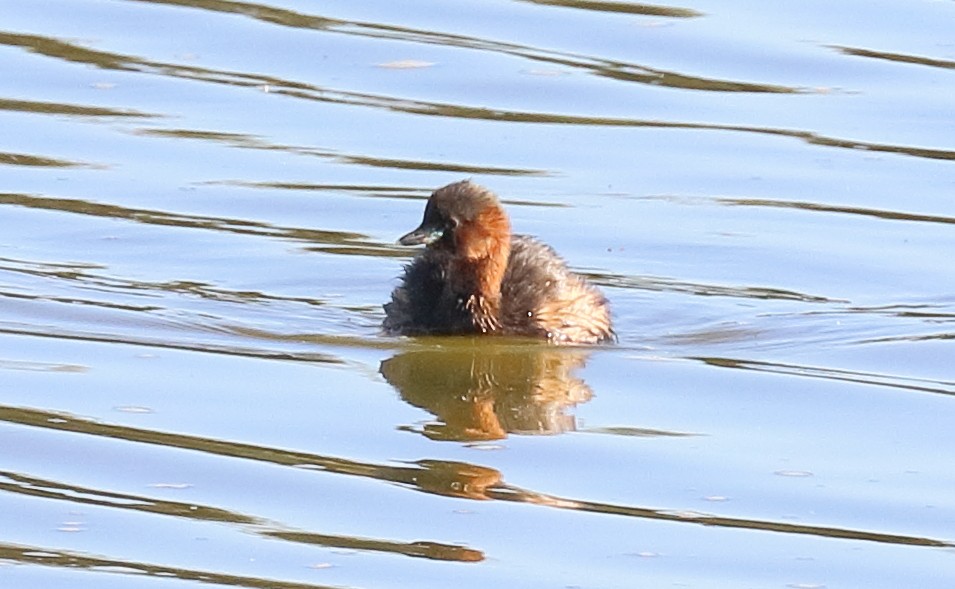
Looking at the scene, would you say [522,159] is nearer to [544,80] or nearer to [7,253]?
[544,80]

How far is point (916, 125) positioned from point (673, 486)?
22.4ft

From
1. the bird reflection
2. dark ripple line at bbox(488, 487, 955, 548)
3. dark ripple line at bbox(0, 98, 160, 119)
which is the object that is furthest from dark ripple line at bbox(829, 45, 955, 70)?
dark ripple line at bbox(488, 487, 955, 548)

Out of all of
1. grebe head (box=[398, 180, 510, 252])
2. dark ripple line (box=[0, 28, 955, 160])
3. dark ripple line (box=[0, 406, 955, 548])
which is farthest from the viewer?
dark ripple line (box=[0, 28, 955, 160])

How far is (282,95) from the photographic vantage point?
15102 millimetres

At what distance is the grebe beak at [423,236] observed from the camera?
1116 cm

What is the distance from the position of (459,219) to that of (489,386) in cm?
136

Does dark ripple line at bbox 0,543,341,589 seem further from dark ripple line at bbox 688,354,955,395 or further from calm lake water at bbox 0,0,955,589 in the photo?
dark ripple line at bbox 688,354,955,395

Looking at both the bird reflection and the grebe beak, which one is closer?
the bird reflection

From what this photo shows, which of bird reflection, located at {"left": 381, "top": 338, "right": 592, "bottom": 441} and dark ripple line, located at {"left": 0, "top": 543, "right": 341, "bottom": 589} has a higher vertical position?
bird reflection, located at {"left": 381, "top": 338, "right": 592, "bottom": 441}

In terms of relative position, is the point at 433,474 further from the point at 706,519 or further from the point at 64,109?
the point at 64,109

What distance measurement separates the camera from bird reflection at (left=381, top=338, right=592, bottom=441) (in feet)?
30.1

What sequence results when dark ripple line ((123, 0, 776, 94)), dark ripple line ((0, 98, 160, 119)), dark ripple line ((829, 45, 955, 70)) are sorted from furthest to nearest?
1. dark ripple line ((829, 45, 955, 70))
2. dark ripple line ((123, 0, 776, 94))
3. dark ripple line ((0, 98, 160, 119))

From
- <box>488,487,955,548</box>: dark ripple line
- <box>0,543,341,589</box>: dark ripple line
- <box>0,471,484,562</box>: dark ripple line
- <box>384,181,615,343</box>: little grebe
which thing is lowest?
<box>0,543,341,589</box>: dark ripple line

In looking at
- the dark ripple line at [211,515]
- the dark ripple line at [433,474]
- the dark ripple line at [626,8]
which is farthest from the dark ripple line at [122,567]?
the dark ripple line at [626,8]
